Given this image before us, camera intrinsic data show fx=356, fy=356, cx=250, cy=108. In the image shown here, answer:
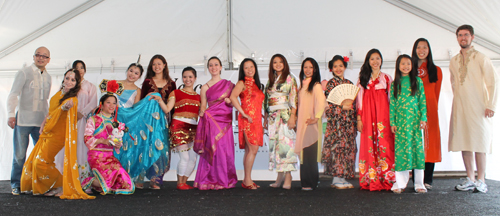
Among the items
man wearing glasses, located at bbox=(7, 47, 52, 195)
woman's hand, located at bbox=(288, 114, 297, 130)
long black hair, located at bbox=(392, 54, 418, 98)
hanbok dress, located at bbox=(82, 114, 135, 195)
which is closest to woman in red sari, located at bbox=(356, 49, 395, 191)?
long black hair, located at bbox=(392, 54, 418, 98)

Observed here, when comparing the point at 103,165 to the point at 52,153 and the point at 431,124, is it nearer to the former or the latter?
the point at 52,153

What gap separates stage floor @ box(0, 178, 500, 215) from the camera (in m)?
2.29

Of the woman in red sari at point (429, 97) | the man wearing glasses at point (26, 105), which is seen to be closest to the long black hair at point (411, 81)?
the woman in red sari at point (429, 97)

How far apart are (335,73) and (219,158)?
1.47m

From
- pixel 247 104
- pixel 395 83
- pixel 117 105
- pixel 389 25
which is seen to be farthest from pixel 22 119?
pixel 389 25

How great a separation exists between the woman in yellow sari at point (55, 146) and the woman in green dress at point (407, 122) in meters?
2.82

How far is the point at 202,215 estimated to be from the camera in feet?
7.14

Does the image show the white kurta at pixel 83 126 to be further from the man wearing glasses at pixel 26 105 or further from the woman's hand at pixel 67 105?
the woman's hand at pixel 67 105

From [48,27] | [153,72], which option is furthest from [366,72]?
[48,27]

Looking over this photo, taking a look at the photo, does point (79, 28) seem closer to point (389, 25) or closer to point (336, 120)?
point (336, 120)

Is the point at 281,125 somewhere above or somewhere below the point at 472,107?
below

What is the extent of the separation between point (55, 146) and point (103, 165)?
0.47 metres

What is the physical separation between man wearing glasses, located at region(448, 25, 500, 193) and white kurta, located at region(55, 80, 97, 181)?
11.7 feet

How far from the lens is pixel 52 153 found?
3.18 metres
